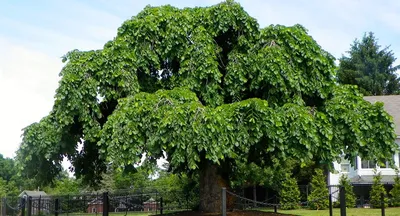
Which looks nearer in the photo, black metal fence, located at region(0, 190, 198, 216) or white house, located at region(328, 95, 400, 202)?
black metal fence, located at region(0, 190, 198, 216)

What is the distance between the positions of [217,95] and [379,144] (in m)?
4.28

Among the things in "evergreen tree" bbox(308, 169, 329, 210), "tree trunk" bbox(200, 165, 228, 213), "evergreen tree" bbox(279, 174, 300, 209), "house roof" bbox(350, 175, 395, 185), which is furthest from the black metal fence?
"house roof" bbox(350, 175, 395, 185)

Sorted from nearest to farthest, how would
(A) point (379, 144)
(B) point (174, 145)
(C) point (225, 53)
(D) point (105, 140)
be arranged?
(B) point (174, 145)
(D) point (105, 140)
(A) point (379, 144)
(C) point (225, 53)

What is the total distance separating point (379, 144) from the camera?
479 inches

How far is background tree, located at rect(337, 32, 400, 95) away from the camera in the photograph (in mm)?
40469

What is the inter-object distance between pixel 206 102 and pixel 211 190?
8.92 feet

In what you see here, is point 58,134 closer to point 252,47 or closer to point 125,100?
point 125,100

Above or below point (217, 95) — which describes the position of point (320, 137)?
below

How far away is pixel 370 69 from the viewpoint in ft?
136

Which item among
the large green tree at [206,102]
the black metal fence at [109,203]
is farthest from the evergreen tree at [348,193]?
the large green tree at [206,102]

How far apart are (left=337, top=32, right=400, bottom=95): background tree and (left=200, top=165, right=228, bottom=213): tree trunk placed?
29.0 meters

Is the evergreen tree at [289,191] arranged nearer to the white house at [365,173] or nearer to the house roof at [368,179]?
the white house at [365,173]

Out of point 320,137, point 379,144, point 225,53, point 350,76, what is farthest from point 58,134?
point 350,76

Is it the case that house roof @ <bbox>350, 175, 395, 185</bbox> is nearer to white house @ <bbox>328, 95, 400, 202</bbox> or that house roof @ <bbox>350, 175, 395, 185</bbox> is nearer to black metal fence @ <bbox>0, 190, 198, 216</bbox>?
white house @ <bbox>328, 95, 400, 202</bbox>
